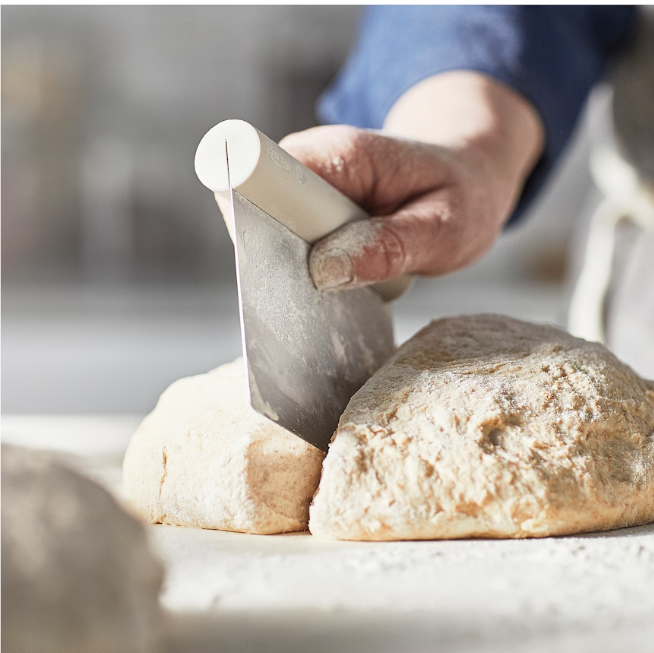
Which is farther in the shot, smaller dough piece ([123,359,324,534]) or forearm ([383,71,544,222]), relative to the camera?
forearm ([383,71,544,222])

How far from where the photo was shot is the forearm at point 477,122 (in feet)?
3.70

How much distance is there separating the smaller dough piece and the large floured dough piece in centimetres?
4

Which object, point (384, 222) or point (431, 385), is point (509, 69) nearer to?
point (384, 222)

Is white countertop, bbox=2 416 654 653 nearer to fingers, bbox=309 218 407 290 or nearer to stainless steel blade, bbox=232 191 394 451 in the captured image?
stainless steel blade, bbox=232 191 394 451

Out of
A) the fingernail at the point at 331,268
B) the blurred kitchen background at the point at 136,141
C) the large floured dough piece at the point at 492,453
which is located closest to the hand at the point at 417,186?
the fingernail at the point at 331,268

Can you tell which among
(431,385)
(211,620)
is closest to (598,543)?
(431,385)

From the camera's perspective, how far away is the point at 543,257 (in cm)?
460

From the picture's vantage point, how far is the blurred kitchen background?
4.09m

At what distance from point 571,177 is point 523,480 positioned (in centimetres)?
421

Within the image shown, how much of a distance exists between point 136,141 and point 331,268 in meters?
3.75

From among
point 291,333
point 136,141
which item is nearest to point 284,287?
point 291,333

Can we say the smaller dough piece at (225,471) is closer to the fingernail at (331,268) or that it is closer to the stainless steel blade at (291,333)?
the stainless steel blade at (291,333)

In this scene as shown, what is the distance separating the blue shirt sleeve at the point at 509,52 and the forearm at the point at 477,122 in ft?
0.11

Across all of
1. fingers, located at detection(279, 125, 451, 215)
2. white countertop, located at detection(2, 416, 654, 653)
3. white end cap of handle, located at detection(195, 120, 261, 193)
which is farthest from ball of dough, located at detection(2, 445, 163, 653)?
fingers, located at detection(279, 125, 451, 215)
